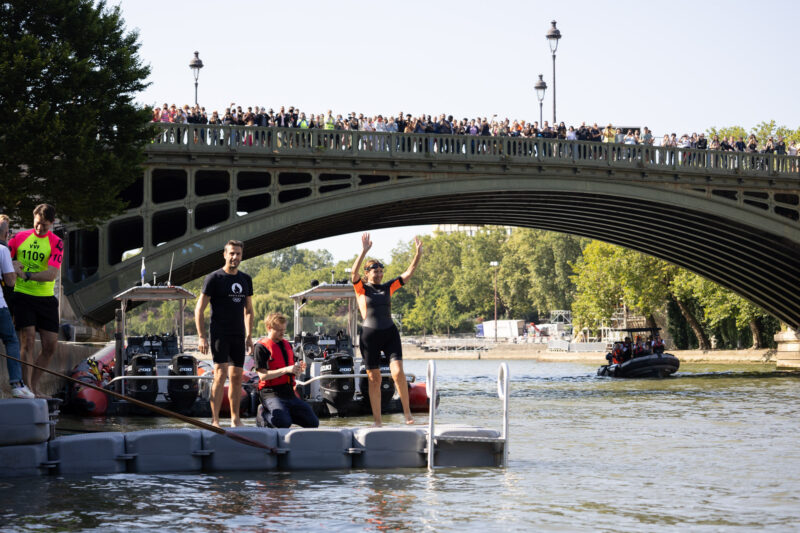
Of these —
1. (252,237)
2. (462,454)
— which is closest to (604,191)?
(252,237)

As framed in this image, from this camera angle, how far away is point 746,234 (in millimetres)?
46812

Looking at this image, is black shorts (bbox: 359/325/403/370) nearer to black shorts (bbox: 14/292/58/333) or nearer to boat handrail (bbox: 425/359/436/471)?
boat handrail (bbox: 425/359/436/471)

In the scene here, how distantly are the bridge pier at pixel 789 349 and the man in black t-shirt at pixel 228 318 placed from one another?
154 ft

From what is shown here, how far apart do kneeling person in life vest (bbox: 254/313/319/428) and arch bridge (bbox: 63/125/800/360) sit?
2094cm

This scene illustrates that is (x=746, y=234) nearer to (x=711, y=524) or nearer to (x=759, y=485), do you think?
(x=759, y=485)

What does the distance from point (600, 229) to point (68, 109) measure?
97.7ft

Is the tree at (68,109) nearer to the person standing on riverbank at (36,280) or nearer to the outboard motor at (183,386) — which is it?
the outboard motor at (183,386)

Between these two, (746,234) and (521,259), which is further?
(521,259)

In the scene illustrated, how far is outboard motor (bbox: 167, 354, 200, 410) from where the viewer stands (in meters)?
24.4

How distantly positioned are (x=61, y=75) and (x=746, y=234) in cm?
2820

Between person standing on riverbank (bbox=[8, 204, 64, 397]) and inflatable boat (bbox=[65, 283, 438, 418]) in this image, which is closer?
person standing on riverbank (bbox=[8, 204, 64, 397])

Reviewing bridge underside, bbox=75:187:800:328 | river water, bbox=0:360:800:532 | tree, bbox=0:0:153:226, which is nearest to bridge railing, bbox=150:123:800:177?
bridge underside, bbox=75:187:800:328

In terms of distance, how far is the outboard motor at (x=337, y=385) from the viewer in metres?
24.5

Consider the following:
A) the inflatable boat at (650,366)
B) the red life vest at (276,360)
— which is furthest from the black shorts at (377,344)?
the inflatable boat at (650,366)
